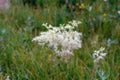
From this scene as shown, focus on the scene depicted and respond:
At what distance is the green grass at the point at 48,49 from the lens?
2.25 m

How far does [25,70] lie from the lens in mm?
2324

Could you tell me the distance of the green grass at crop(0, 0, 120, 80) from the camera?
225 cm

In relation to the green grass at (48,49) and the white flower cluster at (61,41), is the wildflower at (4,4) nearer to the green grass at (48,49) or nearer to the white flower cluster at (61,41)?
the green grass at (48,49)

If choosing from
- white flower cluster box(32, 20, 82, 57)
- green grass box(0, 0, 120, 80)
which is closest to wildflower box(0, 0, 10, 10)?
green grass box(0, 0, 120, 80)

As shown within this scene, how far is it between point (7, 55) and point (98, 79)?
79 cm

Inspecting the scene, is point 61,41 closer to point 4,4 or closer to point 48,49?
point 48,49

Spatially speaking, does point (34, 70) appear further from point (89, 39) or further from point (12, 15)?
point (12, 15)

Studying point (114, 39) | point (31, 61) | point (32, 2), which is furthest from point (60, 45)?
point (32, 2)

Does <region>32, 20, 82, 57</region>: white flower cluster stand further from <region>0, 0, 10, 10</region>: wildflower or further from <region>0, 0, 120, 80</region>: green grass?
<region>0, 0, 10, 10</region>: wildflower

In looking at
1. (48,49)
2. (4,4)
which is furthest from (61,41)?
(4,4)

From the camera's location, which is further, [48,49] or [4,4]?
[4,4]

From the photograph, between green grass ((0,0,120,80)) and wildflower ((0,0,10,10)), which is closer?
green grass ((0,0,120,80))

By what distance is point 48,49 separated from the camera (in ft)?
8.28

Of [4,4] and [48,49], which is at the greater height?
[4,4]
